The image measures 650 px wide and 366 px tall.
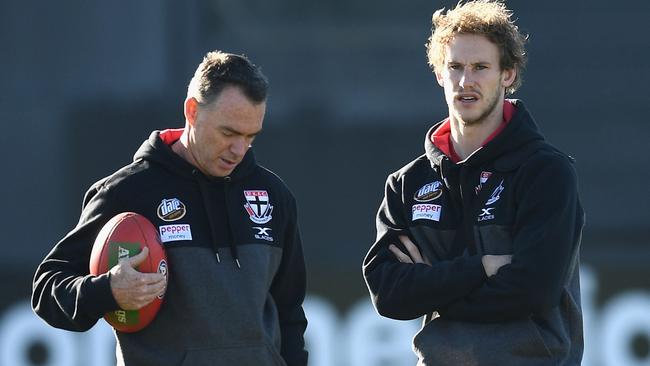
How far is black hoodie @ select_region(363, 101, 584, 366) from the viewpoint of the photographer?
11.5 feet

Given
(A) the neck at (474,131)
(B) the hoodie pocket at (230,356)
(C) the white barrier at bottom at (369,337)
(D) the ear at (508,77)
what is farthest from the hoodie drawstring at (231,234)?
(C) the white barrier at bottom at (369,337)

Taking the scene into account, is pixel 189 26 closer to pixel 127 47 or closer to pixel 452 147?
pixel 127 47

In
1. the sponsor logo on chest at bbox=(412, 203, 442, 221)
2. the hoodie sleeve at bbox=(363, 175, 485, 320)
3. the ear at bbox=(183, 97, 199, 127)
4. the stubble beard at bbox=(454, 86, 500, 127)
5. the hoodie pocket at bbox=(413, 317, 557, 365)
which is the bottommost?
the hoodie pocket at bbox=(413, 317, 557, 365)

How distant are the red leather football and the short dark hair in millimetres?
374

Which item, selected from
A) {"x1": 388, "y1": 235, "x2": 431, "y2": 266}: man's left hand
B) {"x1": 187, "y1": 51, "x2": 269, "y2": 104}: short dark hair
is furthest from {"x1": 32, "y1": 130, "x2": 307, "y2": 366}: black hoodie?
{"x1": 388, "y1": 235, "x2": 431, "y2": 266}: man's left hand

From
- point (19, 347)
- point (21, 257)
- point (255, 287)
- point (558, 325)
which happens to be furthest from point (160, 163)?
point (21, 257)

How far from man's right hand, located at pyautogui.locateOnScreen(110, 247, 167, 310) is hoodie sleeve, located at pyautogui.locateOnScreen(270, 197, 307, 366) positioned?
1.50ft

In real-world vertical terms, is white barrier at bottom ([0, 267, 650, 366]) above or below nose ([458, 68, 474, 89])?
below

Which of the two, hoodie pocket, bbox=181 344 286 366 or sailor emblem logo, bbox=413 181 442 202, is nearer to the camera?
hoodie pocket, bbox=181 344 286 366

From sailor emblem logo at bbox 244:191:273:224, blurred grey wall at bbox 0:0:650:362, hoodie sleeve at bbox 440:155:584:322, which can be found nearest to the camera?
hoodie sleeve at bbox 440:155:584:322

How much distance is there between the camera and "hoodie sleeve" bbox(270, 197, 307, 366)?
3.74m

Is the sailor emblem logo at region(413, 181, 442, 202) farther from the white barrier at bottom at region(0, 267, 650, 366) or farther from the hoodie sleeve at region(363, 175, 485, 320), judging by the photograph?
the white barrier at bottom at region(0, 267, 650, 366)

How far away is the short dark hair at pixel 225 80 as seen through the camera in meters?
3.59

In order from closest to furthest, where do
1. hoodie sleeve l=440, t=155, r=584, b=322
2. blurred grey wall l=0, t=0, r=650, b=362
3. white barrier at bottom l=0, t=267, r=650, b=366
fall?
hoodie sleeve l=440, t=155, r=584, b=322 < white barrier at bottom l=0, t=267, r=650, b=366 < blurred grey wall l=0, t=0, r=650, b=362
